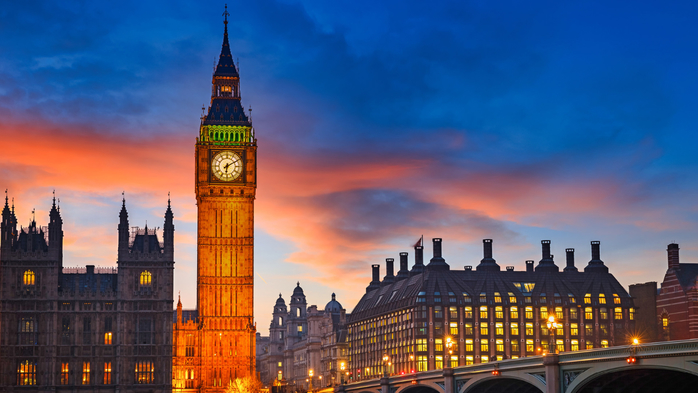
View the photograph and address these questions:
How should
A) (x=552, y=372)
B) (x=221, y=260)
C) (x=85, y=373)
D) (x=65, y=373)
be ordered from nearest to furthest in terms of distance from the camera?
(x=552, y=372)
(x=65, y=373)
(x=85, y=373)
(x=221, y=260)

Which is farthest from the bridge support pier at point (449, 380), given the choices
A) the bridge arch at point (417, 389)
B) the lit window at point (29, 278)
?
the lit window at point (29, 278)

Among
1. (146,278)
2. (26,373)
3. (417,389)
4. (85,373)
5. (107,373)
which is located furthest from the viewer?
(146,278)

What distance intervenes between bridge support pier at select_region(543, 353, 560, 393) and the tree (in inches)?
3486

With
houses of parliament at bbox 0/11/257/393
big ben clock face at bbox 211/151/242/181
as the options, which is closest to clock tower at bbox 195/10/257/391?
big ben clock face at bbox 211/151/242/181

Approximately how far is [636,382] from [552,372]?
6.16 metres

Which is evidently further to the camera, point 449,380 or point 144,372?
point 144,372

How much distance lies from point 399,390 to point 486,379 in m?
28.4

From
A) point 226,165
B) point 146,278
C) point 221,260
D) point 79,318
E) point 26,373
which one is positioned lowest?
A: point 26,373

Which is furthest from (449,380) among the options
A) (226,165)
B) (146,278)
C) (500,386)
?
(226,165)

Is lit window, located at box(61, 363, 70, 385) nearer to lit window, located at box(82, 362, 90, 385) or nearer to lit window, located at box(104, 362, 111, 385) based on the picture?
lit window, located at box(82, 362, 90, 385)

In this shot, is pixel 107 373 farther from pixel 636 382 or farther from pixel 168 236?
pixel 636 382

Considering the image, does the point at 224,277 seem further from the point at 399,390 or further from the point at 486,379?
the point at 486,379

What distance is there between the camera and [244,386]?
168 metres

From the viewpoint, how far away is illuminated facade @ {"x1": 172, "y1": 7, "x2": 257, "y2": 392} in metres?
180
